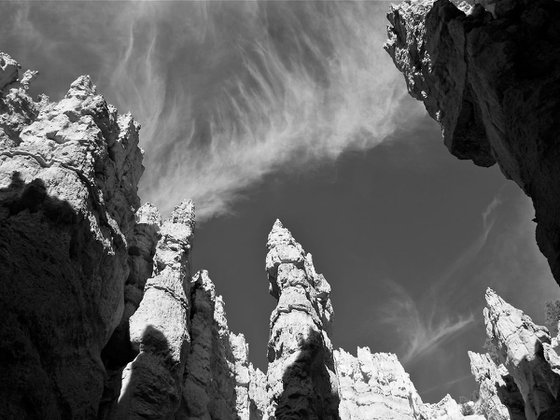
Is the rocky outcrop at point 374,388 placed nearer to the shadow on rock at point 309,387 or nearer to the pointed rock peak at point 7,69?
the shadow on rock at point 309,387

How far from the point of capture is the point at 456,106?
18438mm

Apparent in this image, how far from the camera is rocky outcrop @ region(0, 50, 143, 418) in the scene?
15.2 metres

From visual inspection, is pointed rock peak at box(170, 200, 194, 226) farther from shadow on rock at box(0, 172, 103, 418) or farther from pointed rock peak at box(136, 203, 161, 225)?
shadow on rock at box(0, 172, 103, 418)

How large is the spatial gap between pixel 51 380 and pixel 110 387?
6464 mm

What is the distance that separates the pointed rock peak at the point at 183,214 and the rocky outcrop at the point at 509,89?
1000 inches

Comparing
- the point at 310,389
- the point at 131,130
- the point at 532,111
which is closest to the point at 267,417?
the point at 310,389

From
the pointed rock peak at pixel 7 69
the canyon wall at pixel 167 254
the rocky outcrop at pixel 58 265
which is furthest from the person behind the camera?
the pointed rock peak at pixel 7 69

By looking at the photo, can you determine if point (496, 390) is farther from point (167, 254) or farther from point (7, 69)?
point (7, 69)

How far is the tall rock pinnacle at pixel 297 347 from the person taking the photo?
2858 centimetres

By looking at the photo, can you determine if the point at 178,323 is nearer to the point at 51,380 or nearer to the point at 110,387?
the point at 110,387

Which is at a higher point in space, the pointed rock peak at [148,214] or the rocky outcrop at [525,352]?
the pointed rock peak at [148,214]

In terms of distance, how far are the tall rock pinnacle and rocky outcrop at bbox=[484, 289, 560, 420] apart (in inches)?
524

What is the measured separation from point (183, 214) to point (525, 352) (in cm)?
2893

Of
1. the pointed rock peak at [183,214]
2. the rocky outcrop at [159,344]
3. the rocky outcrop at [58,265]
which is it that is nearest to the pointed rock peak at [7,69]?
the rocky outcrop at [58,265]
